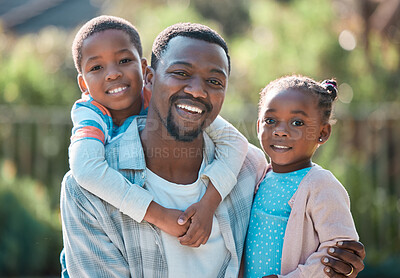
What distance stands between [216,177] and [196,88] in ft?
1.55

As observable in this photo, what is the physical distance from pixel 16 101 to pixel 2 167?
1154 millimetres

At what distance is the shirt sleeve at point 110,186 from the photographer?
2580mm

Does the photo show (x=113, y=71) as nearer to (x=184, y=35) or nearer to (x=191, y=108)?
(x=184, y=35)

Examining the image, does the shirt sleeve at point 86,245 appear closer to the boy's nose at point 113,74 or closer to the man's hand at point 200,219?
the man's hand at point 200,219

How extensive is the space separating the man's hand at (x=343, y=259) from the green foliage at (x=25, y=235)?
397cm

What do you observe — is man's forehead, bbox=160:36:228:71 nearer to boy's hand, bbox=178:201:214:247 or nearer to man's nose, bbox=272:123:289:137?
man's nose, bbox=272:123:289:137

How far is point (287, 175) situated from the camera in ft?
9.50

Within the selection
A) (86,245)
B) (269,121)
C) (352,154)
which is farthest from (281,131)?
(352,154)

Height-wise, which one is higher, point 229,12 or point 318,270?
point 229,12

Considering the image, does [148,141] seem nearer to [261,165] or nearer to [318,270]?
[261,165]

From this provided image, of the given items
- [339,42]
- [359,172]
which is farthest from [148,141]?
[339,42]

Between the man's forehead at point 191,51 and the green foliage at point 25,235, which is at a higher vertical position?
the man's forehead at point 191,51

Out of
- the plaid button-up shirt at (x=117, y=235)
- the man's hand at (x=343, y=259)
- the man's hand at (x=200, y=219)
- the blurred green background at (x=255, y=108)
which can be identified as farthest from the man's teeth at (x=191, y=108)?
the blurred green background at (x=255, y=108)

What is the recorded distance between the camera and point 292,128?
2.84 metres
